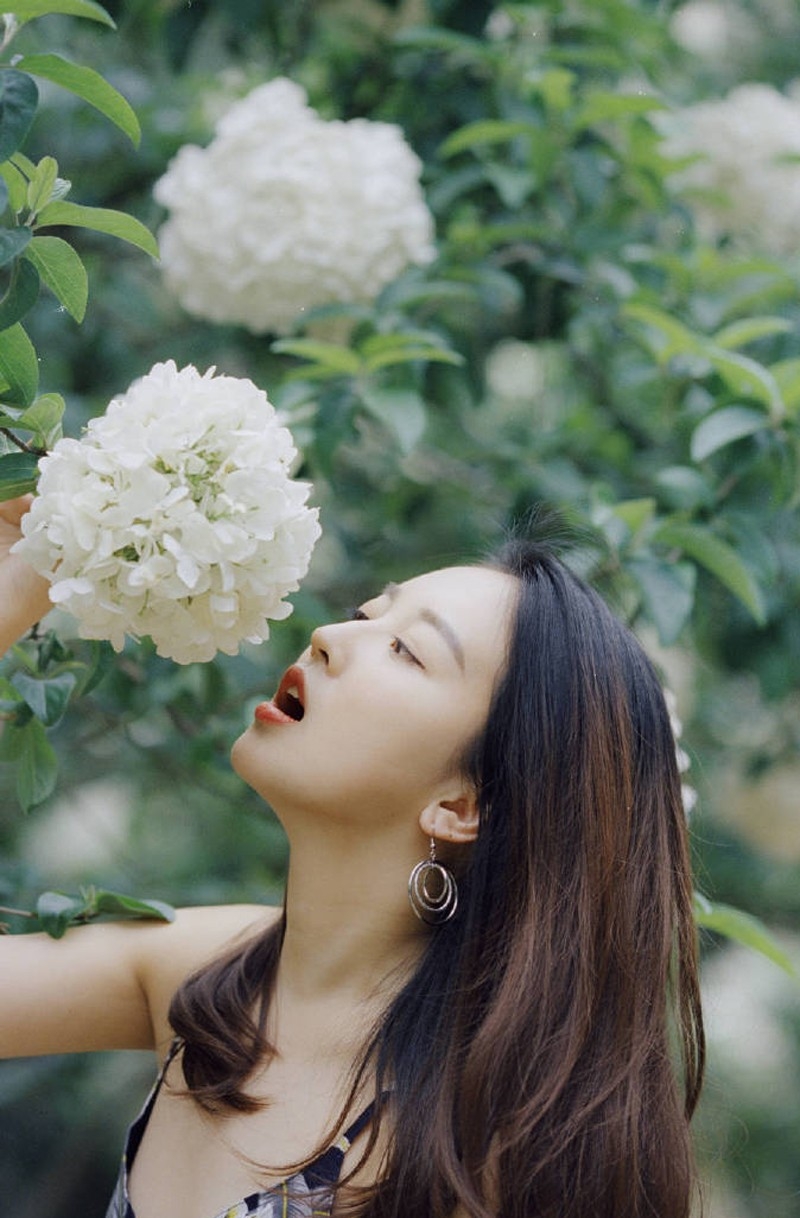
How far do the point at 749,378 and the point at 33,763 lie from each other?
94cm

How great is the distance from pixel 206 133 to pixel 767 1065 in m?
1.99

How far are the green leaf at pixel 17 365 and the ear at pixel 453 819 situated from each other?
523mm

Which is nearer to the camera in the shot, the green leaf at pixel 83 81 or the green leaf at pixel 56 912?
the green leaf at pixel 83 81

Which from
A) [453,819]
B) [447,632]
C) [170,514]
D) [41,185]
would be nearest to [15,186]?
[41,185]

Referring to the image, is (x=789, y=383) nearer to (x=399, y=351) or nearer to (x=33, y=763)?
(x=399, y=351)

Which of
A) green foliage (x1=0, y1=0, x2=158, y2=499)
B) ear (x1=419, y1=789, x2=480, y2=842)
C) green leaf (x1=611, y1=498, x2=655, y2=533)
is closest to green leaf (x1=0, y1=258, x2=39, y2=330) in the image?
green foliage (x1=0, y1=0, x2=158, y2=499)

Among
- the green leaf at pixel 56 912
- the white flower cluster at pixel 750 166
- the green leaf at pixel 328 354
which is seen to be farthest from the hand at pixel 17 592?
the white flower cluster at pixel 750 166

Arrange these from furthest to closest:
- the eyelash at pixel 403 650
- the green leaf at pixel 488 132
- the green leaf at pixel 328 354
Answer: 1. the green leaf at pixel 488 132
2. the green leaf at pixel 328 354
3. the eyelash at pixel 403 650

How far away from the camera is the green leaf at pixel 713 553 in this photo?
67.3 inches

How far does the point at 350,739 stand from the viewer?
4.22 ft

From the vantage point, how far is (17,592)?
115 cm

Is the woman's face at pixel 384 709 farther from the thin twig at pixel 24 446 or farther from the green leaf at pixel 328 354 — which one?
the green leaf at pixel 328 354

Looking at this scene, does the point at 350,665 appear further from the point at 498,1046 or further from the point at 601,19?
the point at 601,19

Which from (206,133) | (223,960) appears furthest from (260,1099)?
(206,133)
